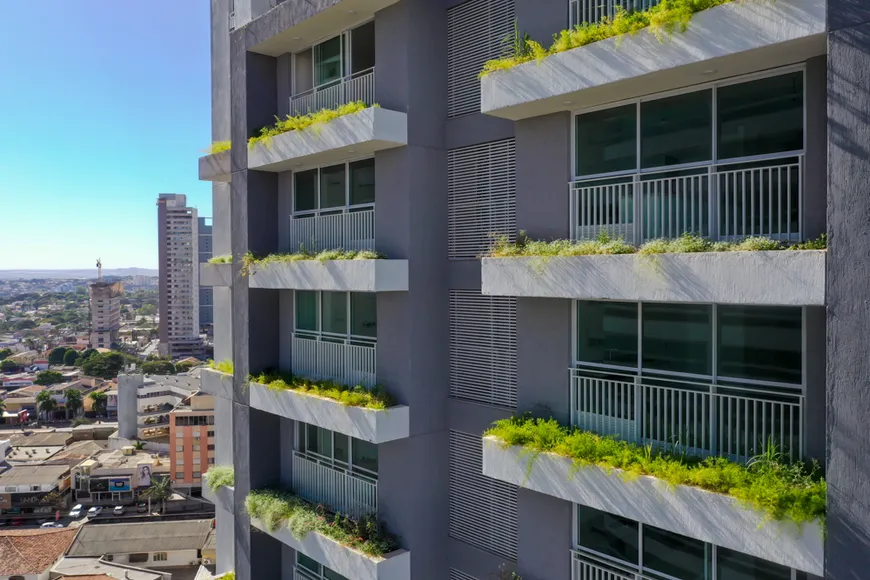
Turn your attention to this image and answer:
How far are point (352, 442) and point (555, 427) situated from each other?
181 inches

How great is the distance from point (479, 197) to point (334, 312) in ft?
12.1

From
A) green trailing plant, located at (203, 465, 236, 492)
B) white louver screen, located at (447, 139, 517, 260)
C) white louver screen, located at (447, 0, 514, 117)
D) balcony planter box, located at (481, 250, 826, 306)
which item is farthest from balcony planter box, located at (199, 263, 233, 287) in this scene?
balcony planter box, located at (481, 250, 826, 306)

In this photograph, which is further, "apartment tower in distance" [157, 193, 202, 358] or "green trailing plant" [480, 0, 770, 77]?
"apartment tower in distance" [157, 193, 202, 358]

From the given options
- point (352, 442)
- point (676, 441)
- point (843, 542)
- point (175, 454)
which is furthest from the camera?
point (175, 454)

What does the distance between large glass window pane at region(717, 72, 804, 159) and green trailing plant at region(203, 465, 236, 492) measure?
39.4 feet

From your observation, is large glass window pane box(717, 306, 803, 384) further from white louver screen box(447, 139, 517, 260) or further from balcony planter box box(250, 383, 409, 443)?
balcony planter box box(250, 383, 409, 443)

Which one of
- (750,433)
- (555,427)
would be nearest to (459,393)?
(555,427)

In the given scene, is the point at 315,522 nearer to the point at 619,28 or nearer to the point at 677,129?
the point at 677,129

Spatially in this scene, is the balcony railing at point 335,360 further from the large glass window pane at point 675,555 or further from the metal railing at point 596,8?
the metal railing at point 596,8

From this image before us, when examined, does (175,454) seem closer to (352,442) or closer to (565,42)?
(352,442)

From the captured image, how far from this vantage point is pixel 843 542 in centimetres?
508

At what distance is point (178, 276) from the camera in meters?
142

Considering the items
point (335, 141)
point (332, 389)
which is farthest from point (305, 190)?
point (332, 389)

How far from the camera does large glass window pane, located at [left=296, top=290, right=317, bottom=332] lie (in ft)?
38.3
